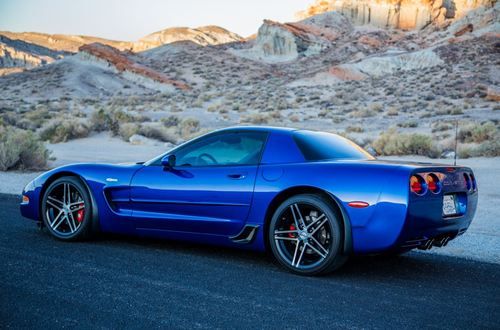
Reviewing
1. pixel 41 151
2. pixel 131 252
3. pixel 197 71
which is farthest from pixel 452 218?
pixel 197 71

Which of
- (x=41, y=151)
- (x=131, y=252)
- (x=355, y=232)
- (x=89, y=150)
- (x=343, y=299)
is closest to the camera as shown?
(x=343, y=299)

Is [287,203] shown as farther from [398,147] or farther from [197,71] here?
[197,71]

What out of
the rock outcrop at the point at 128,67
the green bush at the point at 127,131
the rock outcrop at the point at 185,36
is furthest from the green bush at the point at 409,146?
the rock outcrop at the point at 185,36

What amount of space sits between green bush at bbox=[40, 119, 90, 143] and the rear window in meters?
19.7

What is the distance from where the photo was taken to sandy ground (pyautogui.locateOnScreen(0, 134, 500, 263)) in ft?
22.6

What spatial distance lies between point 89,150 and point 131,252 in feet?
53.8

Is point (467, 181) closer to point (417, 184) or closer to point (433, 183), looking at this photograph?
point (433, 183)

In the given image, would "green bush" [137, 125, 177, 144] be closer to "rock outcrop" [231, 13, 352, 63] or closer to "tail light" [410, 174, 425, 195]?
"tail light" [410, 174, 425, 195]

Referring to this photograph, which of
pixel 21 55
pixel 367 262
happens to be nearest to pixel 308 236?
pixel 367 262

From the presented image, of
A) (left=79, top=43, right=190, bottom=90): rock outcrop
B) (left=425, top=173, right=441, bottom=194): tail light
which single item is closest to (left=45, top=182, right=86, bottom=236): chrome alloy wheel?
(left=425, top=173, right=441, bottom=194): tail light

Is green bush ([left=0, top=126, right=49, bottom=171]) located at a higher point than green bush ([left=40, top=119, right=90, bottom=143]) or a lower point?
lower

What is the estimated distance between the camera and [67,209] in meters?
6.39

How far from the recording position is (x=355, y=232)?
16.0 ft

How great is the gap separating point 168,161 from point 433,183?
2.56 meters
